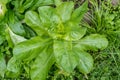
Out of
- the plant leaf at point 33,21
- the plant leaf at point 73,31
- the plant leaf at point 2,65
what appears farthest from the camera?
the plant leaf at point 2,65

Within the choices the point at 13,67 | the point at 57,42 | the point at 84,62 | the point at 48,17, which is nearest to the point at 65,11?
the point at 48,17

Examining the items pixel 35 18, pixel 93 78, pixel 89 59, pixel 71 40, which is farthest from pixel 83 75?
pixel 35 18

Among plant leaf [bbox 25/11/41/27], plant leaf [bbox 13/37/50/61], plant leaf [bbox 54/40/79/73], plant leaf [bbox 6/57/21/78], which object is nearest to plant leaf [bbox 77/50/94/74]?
plant leaf [bbox 54/40/79/73]

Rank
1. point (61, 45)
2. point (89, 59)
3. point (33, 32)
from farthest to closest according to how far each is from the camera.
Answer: point (33, 32) → point (89, 59) → point (61, 45)

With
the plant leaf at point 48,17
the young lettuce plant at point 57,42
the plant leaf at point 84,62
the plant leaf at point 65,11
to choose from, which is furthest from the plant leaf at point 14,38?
the plant leaf at point 84,62

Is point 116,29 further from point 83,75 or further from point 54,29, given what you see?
point 54,29

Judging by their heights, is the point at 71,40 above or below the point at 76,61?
above

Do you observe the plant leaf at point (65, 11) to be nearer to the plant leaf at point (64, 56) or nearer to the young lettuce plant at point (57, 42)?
the young lettuce plant at point (57, 42)

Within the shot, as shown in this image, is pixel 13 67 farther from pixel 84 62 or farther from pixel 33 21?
pixel 84 62
